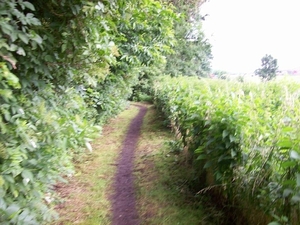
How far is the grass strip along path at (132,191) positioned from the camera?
A: 3507 millimetres

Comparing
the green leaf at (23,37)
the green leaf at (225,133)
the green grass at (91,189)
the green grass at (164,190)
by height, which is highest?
the green leaf at (23,37)

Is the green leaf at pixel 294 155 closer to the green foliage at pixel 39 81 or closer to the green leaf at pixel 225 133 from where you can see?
the green leaf at pixel 225 133

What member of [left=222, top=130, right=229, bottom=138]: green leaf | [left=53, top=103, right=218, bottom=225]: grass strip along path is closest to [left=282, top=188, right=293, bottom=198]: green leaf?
[left=222, top=130, right=229, bottom=138]: green leaf

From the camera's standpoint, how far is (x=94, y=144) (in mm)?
7086

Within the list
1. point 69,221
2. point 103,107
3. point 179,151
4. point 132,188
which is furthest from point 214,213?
point 103,107

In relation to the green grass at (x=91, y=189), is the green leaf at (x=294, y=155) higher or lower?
higher

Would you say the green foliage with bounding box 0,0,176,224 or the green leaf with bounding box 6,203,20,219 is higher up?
the green foliage with bounding box 0,0,176,224

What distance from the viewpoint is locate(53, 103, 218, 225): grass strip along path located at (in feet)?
11.5

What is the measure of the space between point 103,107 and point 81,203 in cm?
395

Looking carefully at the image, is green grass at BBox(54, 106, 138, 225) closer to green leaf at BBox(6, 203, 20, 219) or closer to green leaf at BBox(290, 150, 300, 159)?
green leaf at BBox(6, 203, 20, 219)

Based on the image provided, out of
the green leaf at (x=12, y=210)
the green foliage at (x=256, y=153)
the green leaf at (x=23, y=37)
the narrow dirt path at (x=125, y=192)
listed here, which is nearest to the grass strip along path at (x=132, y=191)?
the narrow dirt path at (x=125, y=192)

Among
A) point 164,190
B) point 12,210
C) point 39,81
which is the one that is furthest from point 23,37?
point 164,190

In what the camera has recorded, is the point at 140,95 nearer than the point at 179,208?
No

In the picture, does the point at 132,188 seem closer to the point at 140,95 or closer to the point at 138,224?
the point at 138,224
